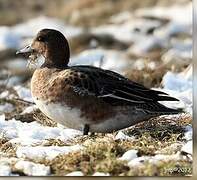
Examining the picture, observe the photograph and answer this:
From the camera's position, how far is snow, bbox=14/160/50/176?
14.9 feet

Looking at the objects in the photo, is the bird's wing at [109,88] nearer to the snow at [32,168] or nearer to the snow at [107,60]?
the snow at [32,168]

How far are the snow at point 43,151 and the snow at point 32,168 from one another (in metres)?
0.18

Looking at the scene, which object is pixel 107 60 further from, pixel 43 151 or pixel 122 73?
pixel 43 151

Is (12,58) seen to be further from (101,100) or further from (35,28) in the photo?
(101,100)

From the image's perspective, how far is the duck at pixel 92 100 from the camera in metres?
5.18

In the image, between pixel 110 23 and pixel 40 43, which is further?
→ pixel 110 23

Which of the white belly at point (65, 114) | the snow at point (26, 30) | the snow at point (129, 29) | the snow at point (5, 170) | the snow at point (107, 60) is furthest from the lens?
the snow at point (129, 29)

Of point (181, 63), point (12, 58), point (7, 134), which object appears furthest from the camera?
point (12, 58)

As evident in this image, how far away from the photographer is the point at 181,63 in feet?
30.3

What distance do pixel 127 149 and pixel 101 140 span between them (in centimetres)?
28

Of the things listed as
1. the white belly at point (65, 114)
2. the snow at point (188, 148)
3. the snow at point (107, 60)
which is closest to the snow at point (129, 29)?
the snow at point (107, 60)

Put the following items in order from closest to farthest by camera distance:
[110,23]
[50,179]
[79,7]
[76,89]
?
[50,179] < [76,89] < [110,23] < [79,7]

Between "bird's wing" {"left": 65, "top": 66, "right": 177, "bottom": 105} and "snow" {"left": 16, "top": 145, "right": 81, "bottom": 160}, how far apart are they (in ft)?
1.56

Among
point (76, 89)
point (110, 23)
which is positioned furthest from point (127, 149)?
point (110, 23)
